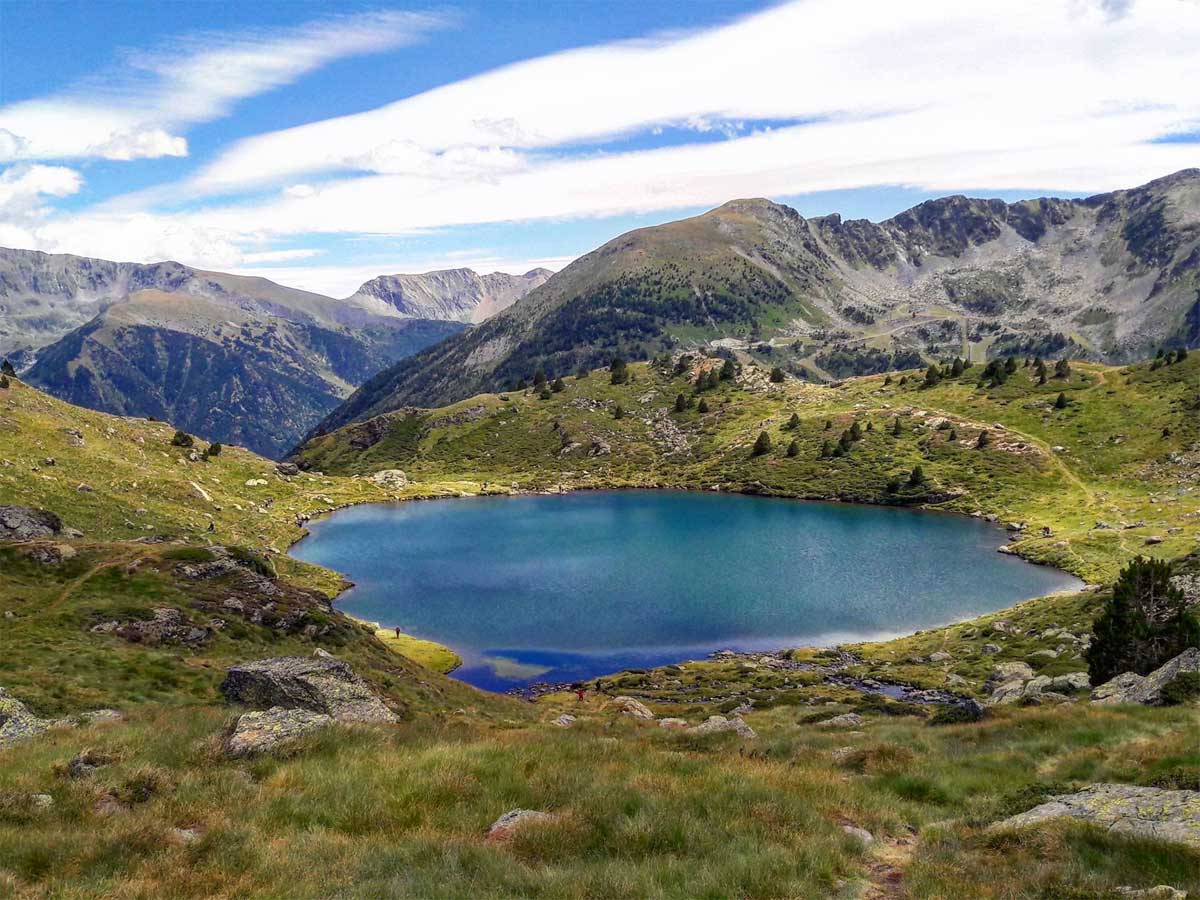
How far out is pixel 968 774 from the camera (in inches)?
668

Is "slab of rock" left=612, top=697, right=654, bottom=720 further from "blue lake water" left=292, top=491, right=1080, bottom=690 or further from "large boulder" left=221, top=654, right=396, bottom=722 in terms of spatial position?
"large boulder" left=221, top=654, right=396, bottom=722

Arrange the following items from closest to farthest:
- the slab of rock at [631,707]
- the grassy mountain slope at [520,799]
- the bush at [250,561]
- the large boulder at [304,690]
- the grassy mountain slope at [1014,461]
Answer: the grassy mountain slope at [520,799] < the large boulder at [304,690] < the slab of rock at [631,707] < the bush at [250,561] < the grassy mountain slope at [1014,461]

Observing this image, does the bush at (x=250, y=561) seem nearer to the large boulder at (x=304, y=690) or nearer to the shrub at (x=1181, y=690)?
the large boulder at (x=304, y=690)

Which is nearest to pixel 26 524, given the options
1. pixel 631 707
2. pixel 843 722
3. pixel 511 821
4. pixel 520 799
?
pixel 631 707

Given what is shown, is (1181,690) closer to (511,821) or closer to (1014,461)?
(511,821)

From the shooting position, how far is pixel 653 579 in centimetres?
9562

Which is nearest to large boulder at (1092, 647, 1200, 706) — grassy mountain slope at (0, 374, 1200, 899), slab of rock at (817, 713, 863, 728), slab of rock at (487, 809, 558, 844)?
grassy mountain slope at (0, 374, 1200, 899)

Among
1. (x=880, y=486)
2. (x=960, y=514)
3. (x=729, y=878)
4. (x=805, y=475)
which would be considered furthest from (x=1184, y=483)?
(x=729, y=878)

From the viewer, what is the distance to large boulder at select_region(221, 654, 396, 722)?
904 inches

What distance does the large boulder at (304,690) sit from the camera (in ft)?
75.3

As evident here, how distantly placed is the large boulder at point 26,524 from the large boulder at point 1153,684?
2573 inches

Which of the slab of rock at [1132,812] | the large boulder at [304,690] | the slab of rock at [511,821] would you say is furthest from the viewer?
the large boulder at [304,690]

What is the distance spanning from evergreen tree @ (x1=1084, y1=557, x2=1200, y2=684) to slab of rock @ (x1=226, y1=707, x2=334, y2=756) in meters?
39.9

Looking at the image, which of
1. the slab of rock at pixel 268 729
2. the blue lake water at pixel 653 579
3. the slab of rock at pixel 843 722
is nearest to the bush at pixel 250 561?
the blue lake water at pixel 653 579
